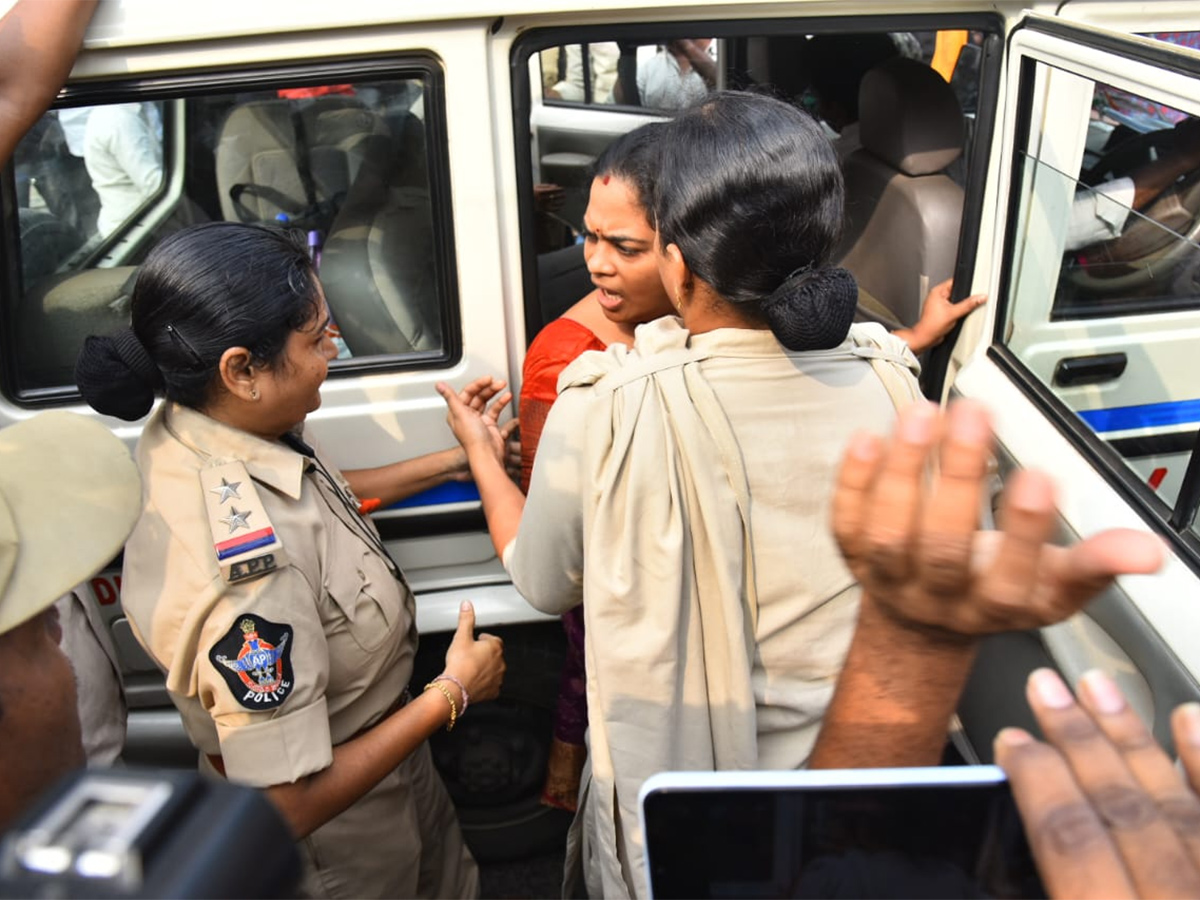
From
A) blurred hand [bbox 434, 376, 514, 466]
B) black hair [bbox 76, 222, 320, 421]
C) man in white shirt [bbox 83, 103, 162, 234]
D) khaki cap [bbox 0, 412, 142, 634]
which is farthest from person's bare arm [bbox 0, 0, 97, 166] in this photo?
blurred hand [bbox 434, 376, 514, 466]

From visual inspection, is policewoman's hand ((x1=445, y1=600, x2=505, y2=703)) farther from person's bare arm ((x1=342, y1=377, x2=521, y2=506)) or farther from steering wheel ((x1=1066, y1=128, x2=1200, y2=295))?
steering wheel ((x1=1066, y1=128, x2=1200, y2=295))

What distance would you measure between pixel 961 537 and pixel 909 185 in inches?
85.7

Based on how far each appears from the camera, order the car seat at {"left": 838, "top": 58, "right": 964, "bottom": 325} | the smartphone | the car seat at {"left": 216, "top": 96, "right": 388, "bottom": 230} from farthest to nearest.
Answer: the car seat at {"left": 838, "top": 58, "right": 964, "bottom": 325}, the car seat at {"left": 216, "top": 96, "right": 388, "bottom": 230}, the smartphone

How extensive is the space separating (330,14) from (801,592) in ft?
4.14

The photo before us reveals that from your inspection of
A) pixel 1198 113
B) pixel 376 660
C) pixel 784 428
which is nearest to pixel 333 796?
pixel 376 660

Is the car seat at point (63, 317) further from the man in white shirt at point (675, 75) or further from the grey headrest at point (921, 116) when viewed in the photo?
the grey headrest at point (921, 116)

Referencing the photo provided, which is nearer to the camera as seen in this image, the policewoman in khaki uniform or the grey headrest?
the policewoman in khaki uniform

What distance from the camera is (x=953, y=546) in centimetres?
71

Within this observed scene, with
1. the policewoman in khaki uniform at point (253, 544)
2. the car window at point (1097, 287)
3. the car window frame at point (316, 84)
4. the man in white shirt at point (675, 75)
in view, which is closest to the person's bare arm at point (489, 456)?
the car window frame at point (316, 84)

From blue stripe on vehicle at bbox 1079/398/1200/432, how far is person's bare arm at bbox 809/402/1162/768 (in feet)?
3.64

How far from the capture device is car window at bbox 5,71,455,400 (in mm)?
1890

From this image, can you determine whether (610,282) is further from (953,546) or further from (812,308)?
(953,546)

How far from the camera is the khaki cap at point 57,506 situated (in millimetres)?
1050

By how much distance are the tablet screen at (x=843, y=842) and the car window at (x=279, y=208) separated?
1322mm
